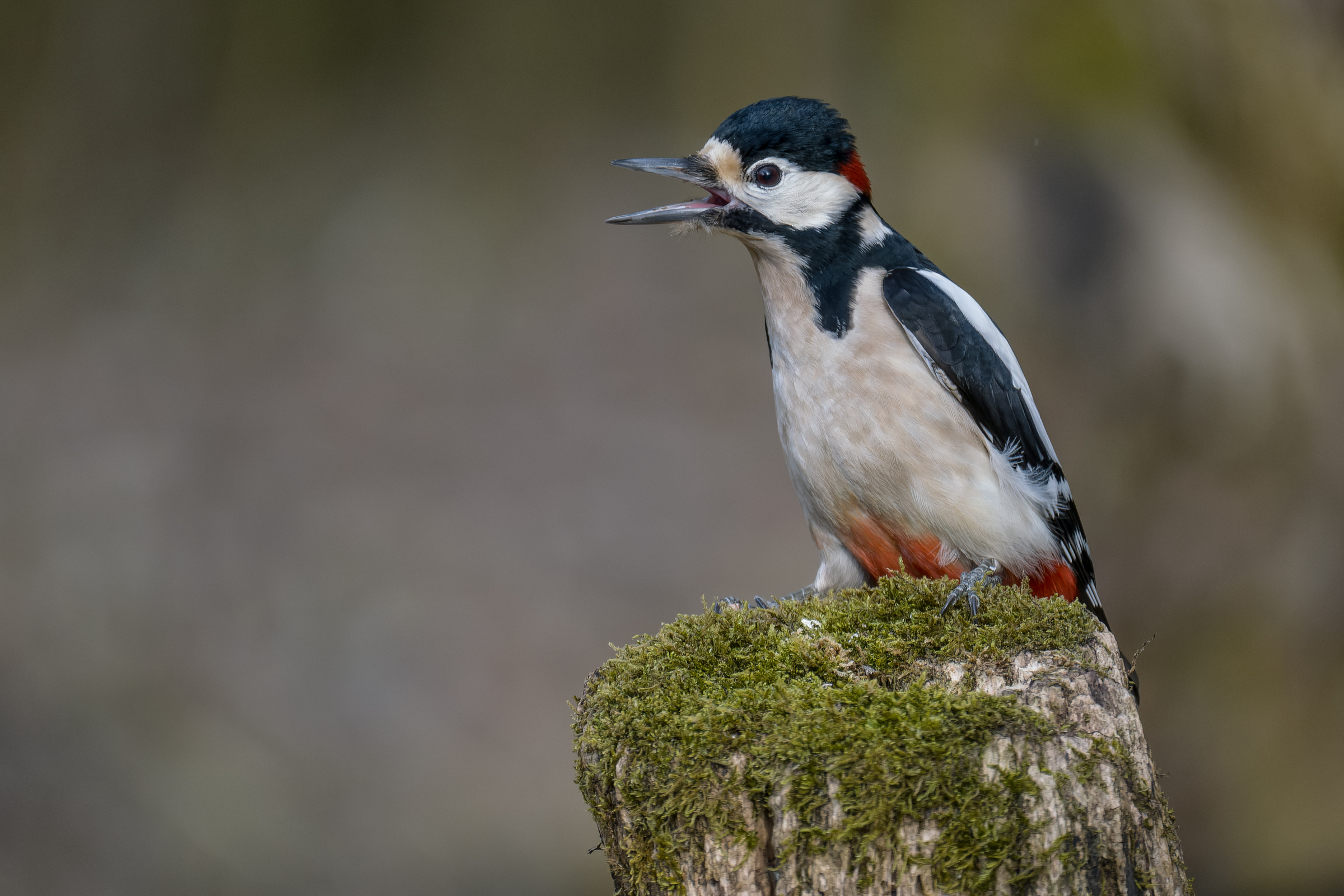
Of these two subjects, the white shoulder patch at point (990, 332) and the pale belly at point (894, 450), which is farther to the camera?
the white shoulder patch at point (990, 332)

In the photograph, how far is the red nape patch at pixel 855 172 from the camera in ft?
9.66

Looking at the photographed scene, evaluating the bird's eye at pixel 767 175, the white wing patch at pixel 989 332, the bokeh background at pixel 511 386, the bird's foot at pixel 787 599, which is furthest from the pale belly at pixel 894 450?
the bokeh background at pixel 511 386

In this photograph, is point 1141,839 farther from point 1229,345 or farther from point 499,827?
point 1229,345

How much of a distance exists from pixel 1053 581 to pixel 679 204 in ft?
5.03

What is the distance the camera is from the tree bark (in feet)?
5.34

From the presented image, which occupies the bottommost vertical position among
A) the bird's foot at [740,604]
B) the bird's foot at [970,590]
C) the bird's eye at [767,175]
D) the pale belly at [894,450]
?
the bird's foot at [970,590]

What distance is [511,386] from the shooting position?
5.60 meters

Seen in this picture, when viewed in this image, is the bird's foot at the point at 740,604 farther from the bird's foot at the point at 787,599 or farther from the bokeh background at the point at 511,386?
the bokeh background at the point at 511,386

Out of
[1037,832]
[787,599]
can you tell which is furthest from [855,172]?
[1037,832]

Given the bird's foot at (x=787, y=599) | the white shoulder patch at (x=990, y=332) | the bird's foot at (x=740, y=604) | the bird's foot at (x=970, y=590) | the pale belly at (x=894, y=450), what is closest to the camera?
the bird's foot at (x=970, y=590)

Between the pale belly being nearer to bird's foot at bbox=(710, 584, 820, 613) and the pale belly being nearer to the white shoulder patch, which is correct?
the white shoulder patch

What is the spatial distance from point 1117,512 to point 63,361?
5.71 m

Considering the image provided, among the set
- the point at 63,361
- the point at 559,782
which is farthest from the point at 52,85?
the point at 559,782

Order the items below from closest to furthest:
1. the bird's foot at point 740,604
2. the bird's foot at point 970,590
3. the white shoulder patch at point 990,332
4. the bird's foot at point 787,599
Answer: the bird's foot at point 970,590 < the bird's foot at point 740,604 < the bird's foot at point 787,599 < the white shoulder patch at point 990,332
